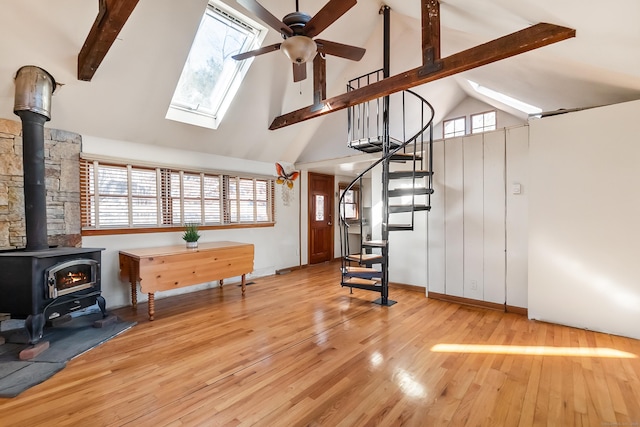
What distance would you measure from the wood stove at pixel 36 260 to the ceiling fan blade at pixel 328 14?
263 cm

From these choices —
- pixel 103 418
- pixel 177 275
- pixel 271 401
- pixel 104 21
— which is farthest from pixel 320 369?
pixel 104 21

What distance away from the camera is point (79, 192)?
137 inches

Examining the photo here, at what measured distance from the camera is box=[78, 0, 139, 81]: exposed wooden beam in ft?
7.36

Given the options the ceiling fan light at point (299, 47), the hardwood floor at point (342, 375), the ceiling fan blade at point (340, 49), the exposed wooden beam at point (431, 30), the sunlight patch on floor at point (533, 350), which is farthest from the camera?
the exposed wooden beam at point (431, 30)

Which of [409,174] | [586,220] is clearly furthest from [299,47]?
[586,220]

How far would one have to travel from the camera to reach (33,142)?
105 inches

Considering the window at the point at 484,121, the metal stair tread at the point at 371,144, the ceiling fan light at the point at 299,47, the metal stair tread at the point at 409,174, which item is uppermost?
the window at the point at 484,121

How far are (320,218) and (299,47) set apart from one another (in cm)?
482

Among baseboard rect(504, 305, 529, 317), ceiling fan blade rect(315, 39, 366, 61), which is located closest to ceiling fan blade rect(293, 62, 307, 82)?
ceiling fan blade rect(315, 39, 366, 61)

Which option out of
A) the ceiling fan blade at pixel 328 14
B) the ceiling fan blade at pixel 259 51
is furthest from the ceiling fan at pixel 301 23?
the ceiling fan blade at pixel 259 51

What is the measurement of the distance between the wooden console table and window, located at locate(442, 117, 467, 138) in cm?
630

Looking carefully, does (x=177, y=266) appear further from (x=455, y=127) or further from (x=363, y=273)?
(x=455, y=127)

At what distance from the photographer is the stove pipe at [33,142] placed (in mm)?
2639

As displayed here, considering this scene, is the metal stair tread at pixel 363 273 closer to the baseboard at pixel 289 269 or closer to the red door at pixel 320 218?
the baseboard at pixel 289 269
